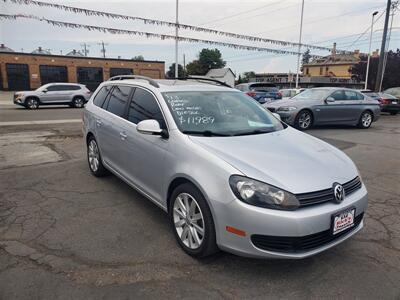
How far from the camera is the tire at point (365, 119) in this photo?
1245 centimetres

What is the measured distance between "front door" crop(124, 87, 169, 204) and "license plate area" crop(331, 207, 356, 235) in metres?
1.66

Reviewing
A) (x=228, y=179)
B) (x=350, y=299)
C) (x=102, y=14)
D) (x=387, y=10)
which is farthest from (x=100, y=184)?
(x=387, y=10)

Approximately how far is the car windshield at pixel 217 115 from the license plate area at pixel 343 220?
1.30 m

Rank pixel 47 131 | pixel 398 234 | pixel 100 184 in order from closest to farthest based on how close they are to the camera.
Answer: pixel 398 234, pixel 100 184, pixel 47 131

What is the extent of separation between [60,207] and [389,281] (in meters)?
3.76

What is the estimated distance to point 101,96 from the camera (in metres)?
5.50

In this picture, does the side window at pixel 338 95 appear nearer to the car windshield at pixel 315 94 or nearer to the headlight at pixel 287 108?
the car windshield at pixel 315 94

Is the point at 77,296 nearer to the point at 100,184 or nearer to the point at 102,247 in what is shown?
the point at 102,247

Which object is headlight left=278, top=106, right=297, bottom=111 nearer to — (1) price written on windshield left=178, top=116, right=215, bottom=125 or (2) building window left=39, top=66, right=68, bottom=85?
(1) price written on windshield left=178, top=116, right=215, bottom=125

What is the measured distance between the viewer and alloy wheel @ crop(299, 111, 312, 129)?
11145 mm

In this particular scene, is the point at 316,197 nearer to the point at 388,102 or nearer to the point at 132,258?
the point at 132,258

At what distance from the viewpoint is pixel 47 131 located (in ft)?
35.6

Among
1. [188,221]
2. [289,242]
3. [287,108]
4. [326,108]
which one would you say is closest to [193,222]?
[188,221]

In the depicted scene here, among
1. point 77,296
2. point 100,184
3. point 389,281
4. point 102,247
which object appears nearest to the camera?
point 77,296
